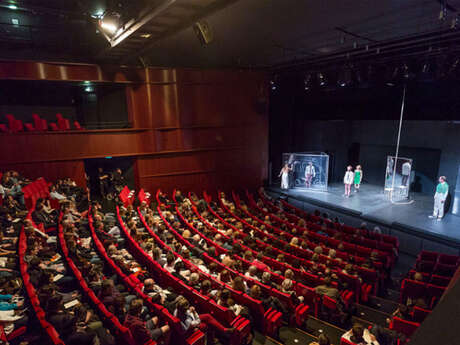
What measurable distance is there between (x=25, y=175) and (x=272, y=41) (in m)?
9.34

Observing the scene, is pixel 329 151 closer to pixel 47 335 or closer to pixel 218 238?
pixel 218 238

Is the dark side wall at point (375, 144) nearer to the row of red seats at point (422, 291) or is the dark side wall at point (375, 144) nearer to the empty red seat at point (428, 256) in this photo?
the empty red seat at point (428, 256)

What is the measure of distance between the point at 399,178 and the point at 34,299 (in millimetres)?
11317

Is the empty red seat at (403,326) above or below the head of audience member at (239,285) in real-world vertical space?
below

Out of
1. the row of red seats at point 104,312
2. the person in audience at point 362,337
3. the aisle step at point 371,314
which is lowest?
the aisle step at point 371,314

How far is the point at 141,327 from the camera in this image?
3.49 metres

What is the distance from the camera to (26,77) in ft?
28.1

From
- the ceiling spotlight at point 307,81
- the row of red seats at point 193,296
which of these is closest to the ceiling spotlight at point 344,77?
the ceiling spotlight at point 307,81

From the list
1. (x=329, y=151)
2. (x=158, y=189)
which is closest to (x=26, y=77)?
(x=158, y=189)

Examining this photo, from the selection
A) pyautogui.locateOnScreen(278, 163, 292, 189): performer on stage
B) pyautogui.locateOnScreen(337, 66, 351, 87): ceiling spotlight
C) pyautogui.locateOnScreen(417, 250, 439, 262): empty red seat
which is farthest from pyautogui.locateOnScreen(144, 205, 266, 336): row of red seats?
pyautogui.locateOnScreen(337, 66, 351, 87): ceiling spotlight

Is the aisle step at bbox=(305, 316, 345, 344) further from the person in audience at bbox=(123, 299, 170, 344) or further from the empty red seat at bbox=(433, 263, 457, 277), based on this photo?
the empty red seat at bbox=(433, 263, 457, 277)

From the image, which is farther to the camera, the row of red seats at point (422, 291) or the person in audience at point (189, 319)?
the row of red seats at point (422, 291)

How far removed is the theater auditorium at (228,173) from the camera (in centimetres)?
427

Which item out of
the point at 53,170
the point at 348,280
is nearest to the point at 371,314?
the point at 348,280
